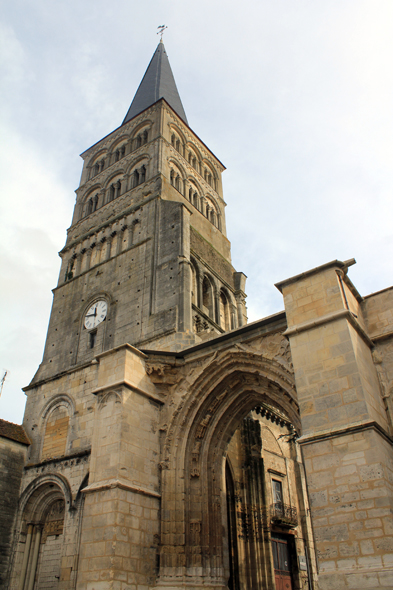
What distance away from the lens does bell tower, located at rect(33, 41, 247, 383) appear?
624 inches

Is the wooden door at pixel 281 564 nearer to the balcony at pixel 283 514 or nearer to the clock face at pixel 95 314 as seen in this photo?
the balcony at pixel 283 514

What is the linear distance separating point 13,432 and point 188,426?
7399mm

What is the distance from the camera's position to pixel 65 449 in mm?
14594

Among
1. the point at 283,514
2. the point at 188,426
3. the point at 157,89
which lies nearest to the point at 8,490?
the point at 188,426

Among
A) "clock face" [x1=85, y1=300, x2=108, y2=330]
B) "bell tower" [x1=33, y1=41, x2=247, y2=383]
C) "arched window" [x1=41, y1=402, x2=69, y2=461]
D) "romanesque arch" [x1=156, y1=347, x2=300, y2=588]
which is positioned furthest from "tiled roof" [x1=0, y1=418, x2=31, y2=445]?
"romanesque arch" [x1=156, y1=347, x2=300, y2=588]

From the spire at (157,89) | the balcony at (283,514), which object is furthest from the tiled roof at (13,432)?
the spire at (157,89)

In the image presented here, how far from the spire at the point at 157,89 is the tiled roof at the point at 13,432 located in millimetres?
15600

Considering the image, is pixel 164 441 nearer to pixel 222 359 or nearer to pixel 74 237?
pixel 222 359

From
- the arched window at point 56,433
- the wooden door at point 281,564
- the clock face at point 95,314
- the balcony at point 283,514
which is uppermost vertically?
the clock face at point 95,314

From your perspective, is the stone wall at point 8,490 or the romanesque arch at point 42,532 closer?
the romanesque arch at point 42,532

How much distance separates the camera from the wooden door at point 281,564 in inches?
530

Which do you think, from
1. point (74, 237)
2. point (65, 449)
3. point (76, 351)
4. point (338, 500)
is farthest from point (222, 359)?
point (74, 237)

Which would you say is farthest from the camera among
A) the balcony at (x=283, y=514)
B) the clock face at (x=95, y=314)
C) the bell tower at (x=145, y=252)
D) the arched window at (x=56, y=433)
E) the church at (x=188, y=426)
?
the clock face at (x=95, y=314)

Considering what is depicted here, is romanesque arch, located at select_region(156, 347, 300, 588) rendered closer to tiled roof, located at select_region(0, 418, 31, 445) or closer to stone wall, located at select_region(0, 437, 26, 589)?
stone wall, located at select_region(0, 437, 26, 589)
